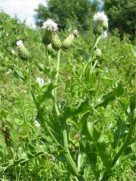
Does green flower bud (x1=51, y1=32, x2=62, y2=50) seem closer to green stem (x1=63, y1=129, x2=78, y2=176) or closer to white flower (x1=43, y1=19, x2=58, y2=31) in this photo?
white flower (x1=43, y1=19, x2=58, y2=31)

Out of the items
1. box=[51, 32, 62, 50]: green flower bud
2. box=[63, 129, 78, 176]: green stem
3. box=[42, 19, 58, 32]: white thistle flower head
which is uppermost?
box=[42, 19, 58, 32]: white thistle flower head

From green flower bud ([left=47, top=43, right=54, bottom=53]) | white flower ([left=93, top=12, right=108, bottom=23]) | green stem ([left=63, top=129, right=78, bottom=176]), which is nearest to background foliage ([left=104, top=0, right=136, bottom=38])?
white flower ([left=93, top=12, right=108, bottom=23])

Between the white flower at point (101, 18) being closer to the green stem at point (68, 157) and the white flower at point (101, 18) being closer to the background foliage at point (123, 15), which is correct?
the green stem at point (68, 157)

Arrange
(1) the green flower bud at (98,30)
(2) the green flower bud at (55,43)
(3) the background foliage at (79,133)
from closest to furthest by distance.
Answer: (3) the background foliage at (79,133) < (2) the green flower bud at (55,43) < (1) the green flower bud at (98,30)

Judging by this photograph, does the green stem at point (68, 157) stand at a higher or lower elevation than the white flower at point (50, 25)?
lower

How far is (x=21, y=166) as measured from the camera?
2627mm

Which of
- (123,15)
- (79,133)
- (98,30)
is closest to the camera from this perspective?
(79,133)

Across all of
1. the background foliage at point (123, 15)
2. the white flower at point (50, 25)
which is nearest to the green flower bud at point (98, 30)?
the white flower at point (50, 25)

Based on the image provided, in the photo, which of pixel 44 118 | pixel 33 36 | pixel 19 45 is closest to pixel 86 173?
pixel 44 118

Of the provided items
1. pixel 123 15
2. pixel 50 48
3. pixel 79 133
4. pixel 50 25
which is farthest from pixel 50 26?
pixel 123 15

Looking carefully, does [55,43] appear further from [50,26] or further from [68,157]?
[68,157]

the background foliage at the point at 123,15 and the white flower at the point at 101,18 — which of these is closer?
the white flower at the point at 101,18

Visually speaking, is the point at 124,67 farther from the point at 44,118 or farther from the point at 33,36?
the point at 33,36

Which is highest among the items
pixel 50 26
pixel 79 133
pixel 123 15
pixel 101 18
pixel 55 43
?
pixel 123 15
